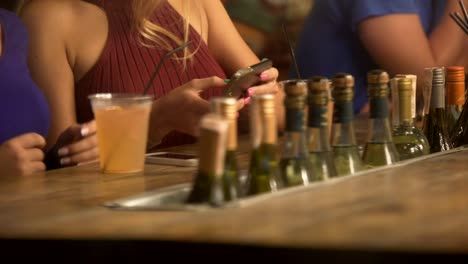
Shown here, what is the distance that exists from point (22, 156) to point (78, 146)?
0.11 metres

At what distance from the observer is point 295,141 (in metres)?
1.07

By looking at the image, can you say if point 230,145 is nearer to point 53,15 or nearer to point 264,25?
point 53,15

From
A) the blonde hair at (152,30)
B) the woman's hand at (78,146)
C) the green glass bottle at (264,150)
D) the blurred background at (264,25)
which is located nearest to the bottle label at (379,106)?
the green glass bottle at (264,150)

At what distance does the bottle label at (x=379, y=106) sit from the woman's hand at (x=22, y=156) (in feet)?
2.24

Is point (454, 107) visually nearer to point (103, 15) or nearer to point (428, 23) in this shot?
point (103, 15)

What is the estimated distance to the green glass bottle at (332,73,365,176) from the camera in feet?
3.71

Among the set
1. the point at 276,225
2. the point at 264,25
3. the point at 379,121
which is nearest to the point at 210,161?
the point at 276,225

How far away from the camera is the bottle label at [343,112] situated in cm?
114

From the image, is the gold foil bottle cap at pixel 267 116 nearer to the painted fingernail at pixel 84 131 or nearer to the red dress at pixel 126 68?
the painted fingernail at pixel 84 131

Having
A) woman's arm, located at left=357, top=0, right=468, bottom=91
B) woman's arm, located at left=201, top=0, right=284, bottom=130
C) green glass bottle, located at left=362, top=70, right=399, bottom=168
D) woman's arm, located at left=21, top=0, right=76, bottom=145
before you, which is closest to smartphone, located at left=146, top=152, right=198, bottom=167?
green glass bottle, located at left=362, top=70, right=399, bottom=168

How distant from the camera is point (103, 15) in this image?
7.33 ft

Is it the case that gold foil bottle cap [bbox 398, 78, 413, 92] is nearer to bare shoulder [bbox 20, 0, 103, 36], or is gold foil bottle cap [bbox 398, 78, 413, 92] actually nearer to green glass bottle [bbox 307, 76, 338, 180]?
green glass bottle [bbox 307, 76, 338, 180]

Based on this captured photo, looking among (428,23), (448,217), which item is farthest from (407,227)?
(428,23)

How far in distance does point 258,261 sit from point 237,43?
165 centimetres
